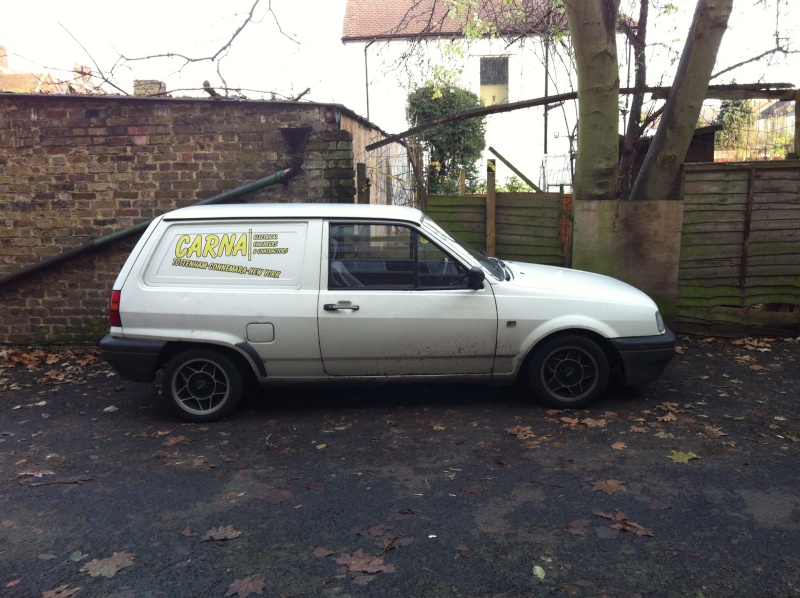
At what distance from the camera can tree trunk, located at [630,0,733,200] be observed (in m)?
7.84

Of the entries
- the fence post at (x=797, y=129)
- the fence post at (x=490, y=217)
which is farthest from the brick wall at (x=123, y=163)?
the fence post at (x=797, y=129)

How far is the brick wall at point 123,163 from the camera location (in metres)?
8.16

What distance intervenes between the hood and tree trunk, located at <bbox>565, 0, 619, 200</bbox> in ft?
6.58

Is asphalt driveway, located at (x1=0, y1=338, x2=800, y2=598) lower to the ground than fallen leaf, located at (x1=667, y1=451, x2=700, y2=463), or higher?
lower

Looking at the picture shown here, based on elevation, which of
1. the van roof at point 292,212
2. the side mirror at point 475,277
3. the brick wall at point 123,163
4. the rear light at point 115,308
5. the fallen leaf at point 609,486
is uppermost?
the brick wall at point 123,163

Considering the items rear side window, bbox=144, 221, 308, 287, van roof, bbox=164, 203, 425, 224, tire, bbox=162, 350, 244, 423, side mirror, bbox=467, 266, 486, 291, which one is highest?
van roof, bbox=164, 203, 425, 224

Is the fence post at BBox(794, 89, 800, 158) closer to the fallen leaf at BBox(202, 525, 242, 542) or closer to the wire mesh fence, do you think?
the wire mesh fence

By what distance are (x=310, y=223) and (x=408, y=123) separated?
63.6 ft

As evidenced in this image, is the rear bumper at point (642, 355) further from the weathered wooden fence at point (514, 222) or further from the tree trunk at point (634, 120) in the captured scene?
the tree trunk at point (634, 120)

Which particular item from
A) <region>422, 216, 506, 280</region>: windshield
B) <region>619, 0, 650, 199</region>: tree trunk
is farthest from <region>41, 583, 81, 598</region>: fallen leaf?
<region>619, 0, 650, 199</region>: tree trunk

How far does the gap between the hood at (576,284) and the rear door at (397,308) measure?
1.51ft

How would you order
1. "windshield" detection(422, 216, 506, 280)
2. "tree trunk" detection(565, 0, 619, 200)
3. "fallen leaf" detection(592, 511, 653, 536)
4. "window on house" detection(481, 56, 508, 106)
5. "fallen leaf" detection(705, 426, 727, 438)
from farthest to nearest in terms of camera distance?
1. "window on house" detection(481, 56, 508, 106)
2. "tree trunk" detection(565, 0, 619, 200)
3. "windshield" detection(422, 216, 506, 280)
4. "fallen leaf" detection(705, 426, 727, 438)
5. "fallen leaf" detection(592, 511, 653, 536)

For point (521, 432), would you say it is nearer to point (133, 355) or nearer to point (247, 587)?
point (247, 587)

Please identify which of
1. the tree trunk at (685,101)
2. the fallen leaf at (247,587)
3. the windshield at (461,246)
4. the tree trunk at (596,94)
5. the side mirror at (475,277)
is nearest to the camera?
the fallen leaf at (247,587)
